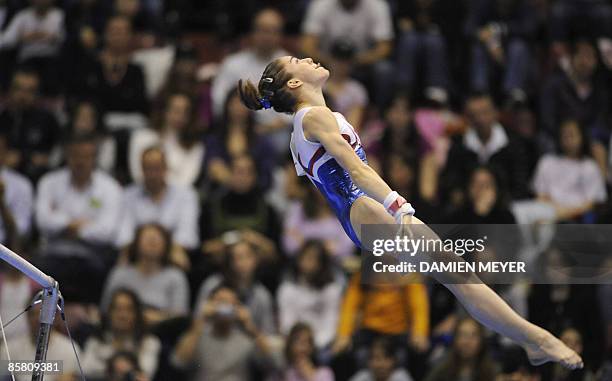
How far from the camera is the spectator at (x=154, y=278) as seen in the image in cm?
959

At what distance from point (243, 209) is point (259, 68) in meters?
1.70

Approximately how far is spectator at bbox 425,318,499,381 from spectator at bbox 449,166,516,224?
2.79 ft

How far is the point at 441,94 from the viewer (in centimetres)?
1143

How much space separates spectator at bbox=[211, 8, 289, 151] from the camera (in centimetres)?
1099

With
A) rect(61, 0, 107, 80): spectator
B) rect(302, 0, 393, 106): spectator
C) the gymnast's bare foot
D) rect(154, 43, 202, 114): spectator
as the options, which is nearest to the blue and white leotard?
the gymnast's bare foot

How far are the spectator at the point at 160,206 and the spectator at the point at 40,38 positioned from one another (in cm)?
191

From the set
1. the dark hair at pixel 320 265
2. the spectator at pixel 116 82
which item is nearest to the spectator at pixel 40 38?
the spectator at pixel 116 82

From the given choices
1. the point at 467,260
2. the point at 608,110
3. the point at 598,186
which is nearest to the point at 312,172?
the point at 467,260

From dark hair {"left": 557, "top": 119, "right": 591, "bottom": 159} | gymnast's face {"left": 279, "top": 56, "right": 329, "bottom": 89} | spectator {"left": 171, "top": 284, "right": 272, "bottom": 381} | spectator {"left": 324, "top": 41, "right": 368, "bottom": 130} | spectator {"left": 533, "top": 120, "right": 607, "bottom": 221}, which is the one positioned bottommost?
spectator {"left": 171, "top": 284, "right": 272, "bottom": 381}

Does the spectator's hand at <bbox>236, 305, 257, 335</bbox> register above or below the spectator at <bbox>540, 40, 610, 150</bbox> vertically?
below

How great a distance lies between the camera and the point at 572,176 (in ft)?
34.9

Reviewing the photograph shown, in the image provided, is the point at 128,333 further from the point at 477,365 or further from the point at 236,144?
the point at 477,365

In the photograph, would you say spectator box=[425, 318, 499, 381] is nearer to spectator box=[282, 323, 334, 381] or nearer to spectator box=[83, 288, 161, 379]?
spectator box=[282, 323, 334, 381]

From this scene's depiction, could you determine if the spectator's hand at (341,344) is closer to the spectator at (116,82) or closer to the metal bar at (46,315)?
the spectator at (116,82)
